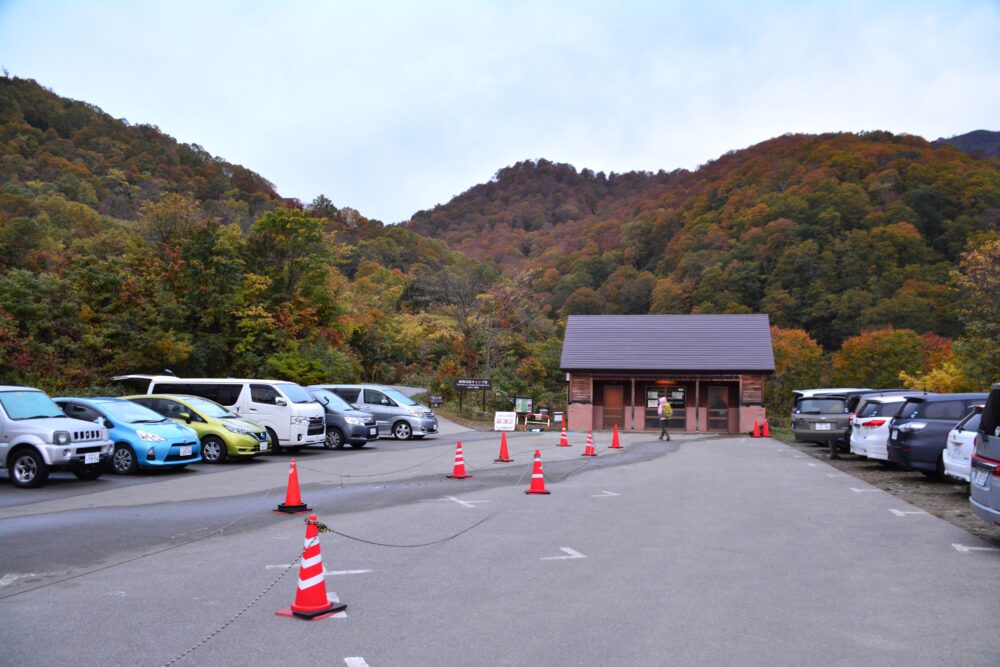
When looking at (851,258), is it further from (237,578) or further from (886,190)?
(237,578)

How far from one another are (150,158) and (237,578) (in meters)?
89.3

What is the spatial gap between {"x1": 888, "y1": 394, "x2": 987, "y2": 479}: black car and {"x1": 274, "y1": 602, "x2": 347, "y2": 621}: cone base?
12.3 metres

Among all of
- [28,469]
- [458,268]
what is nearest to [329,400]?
[28,469]

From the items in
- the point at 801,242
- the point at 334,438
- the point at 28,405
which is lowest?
the point at 334,438

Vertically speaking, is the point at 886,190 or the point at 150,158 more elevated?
the point at 150,158

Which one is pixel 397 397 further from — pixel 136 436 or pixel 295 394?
pixel 136 436

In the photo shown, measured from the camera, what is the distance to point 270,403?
20.1m

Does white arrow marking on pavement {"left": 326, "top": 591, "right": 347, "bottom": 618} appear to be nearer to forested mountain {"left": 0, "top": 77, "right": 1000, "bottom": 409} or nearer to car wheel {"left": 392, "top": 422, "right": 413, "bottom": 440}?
car wheel {"left": 392, "top": 422, "right": 413, "bottom": 440}

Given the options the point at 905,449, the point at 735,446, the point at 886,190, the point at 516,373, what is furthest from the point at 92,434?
the point at 886,190

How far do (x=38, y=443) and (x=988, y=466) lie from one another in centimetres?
1376

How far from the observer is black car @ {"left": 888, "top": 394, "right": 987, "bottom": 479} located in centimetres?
1446

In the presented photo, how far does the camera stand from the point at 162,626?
5.66 metres

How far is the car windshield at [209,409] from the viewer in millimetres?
18266

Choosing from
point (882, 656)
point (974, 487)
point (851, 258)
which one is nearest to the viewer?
point (882, 656)
